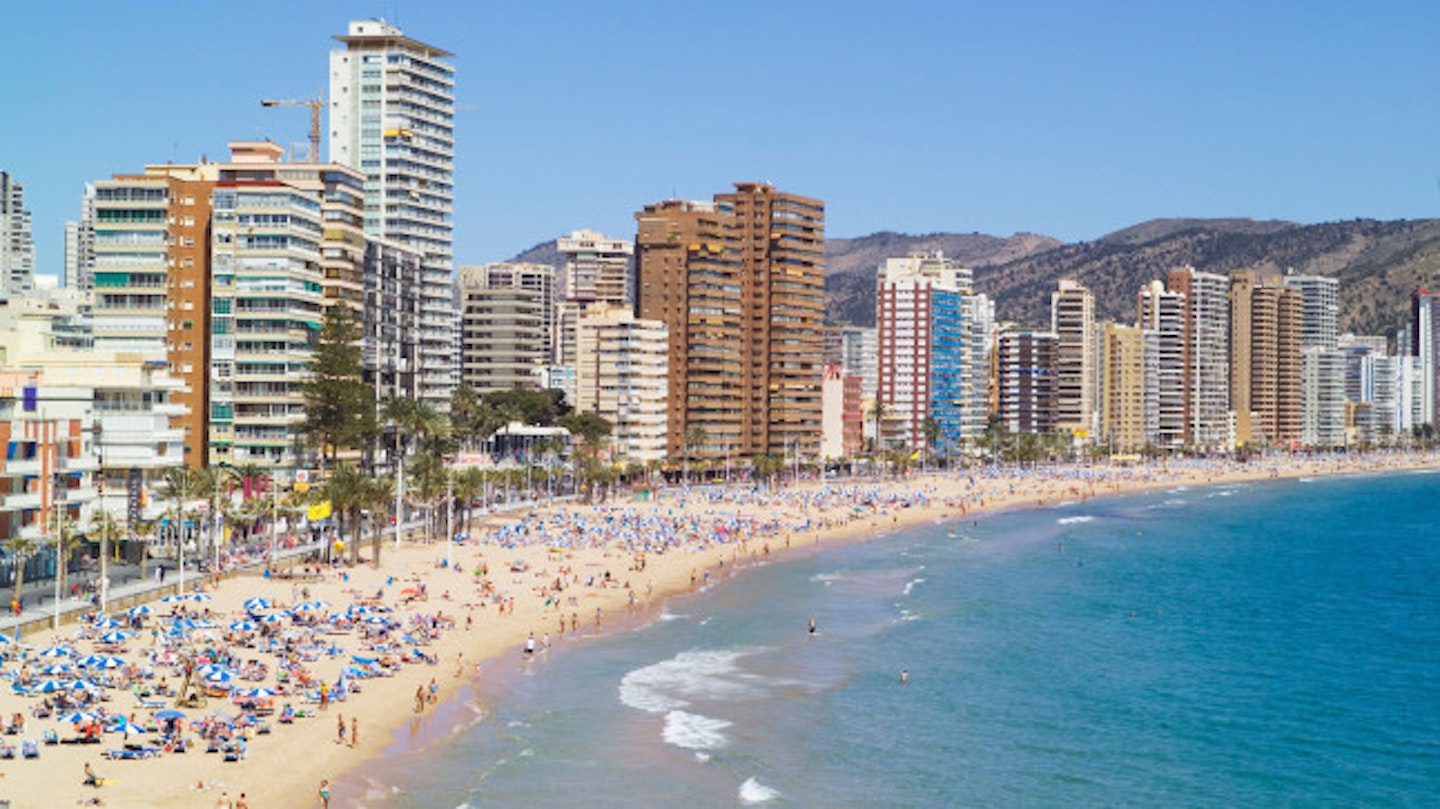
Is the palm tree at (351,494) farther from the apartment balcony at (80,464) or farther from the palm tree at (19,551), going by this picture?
the palm tree at (19,551)

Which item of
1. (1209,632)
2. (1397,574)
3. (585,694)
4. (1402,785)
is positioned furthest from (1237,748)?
(1397,574)

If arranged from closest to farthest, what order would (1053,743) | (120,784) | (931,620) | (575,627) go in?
(120,784), (1053,743), (575,627), (931,620)

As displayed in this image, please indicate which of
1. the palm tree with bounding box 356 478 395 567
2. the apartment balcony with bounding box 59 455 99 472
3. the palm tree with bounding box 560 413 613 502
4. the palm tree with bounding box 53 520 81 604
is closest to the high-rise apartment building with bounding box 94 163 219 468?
the palm tree with bounding box 356 478 395 567

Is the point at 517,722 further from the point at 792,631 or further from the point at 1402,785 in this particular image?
the point at 1402,785

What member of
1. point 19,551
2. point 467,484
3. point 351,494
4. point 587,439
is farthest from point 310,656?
point 587,439

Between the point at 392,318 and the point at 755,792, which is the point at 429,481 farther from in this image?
the point at 755,792
